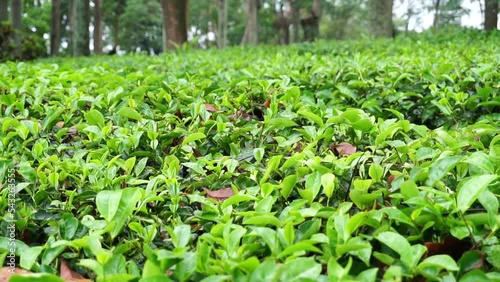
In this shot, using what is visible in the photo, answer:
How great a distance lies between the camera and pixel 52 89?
2273 millimetres

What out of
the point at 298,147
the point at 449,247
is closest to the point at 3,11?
the point at 298,147

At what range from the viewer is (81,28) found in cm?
908

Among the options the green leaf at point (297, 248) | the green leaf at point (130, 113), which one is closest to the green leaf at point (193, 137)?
the green leaf at point (130, 113)

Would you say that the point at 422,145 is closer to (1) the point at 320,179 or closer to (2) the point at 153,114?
(1) the point at 320,179

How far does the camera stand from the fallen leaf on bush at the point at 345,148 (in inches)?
58.2

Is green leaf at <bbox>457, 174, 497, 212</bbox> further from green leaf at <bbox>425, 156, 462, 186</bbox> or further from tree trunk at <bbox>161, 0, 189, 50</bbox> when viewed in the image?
tree trunk at <bbox>161, 0, 189, 50</bbox>

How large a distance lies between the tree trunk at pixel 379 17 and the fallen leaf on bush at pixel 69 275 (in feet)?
25.5

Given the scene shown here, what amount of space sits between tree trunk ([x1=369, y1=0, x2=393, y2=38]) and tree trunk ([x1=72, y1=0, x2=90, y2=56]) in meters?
4.93

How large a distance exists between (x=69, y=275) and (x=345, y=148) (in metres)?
0.84

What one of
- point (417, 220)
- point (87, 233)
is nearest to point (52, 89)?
point (87, 233)

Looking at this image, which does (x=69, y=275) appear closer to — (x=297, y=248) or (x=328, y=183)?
(x=297, y=248)

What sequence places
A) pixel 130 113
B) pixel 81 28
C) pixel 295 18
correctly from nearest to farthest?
pixel 130 113 < pixel 81 28 < pixel 295 18

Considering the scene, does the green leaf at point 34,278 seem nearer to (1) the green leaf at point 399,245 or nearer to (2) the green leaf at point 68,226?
(2) the green leaf at point 68,226

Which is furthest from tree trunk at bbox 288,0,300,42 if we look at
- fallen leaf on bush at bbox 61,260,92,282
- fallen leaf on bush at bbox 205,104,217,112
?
fallen leaf on bush at bbox 61,260,92,282
